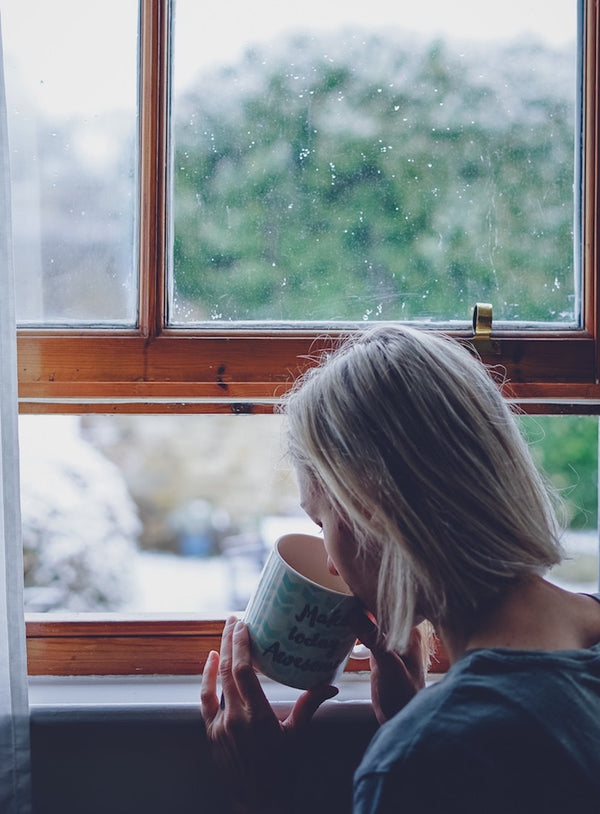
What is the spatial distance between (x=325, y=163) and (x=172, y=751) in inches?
32.4

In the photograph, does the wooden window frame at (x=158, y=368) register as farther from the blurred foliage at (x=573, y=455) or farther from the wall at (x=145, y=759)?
the wall at (x=145, y=759)

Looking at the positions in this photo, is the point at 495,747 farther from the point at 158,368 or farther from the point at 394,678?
the point at 158,368

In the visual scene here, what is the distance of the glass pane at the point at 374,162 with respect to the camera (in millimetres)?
1119

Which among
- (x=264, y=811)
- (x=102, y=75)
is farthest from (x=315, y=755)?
(x=102, y=75)

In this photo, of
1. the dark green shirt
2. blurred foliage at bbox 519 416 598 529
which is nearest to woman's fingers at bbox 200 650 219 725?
the dark green shirt

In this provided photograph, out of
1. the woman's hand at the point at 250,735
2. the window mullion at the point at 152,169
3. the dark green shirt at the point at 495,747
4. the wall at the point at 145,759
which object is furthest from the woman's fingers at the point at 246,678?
the window mullion at the point at 152,169

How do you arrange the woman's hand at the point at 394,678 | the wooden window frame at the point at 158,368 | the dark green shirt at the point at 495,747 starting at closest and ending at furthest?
the dark green shirt at the point at 495,747
the woman's hand at the point at 394,678
the wooden window frame at the point at 158,368

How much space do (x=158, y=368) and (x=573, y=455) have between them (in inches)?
25.7

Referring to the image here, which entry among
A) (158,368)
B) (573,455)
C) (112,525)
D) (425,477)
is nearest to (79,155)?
(158,368)

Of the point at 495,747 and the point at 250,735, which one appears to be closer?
the point at 495,747

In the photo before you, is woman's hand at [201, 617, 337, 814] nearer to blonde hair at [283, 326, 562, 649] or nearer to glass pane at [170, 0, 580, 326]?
blonde hair at [283, 326, 562, 649]

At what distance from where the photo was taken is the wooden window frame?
1.07 meters

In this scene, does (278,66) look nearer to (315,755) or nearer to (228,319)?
(228,319)

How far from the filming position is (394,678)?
896mm
